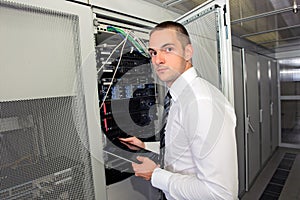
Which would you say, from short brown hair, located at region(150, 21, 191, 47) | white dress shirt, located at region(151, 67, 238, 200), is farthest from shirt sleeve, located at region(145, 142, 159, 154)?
short brown hair, located at region(150, 21, 191, 47)

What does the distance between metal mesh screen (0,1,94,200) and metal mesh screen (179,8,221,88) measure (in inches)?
25.9

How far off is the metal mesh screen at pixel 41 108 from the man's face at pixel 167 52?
352 mm

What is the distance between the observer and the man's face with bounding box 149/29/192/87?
2.89ft

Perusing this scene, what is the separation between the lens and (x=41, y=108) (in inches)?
31.4

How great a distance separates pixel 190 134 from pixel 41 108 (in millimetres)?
595

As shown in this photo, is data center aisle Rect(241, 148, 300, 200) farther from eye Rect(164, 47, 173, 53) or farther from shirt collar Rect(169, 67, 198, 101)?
eye Rect(164, 47, 173, 53)

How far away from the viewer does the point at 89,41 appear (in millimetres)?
954

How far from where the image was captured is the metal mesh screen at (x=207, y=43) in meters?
1.05

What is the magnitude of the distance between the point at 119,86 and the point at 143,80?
0.21 metres

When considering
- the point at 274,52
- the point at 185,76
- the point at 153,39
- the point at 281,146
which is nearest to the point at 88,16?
the point at 153,39

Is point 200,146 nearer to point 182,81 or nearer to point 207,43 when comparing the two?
point 182,81

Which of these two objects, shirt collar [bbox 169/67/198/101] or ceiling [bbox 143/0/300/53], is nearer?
shirt collar [bbox 169/67/198/101]

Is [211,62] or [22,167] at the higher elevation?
[211,62]

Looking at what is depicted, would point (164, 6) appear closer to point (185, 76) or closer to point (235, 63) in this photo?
point (185, 76)
